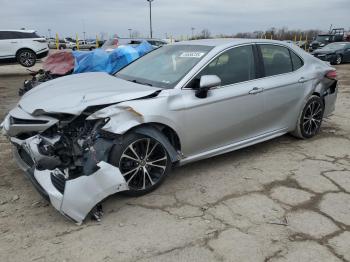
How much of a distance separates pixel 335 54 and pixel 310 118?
1656 centimetres

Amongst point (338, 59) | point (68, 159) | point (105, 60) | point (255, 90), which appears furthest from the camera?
point (338, 59)

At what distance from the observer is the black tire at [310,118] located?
17.6 ft

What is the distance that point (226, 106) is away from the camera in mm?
4242

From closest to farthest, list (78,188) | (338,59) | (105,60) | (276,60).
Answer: (78,188) < (276,60) < (105,60) < (338,59)

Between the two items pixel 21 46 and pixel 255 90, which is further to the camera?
pixel 21 46

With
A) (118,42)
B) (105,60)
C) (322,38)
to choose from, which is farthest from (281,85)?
(322,38)

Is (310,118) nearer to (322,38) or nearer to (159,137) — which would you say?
(159,137)

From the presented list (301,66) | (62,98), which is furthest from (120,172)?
(301,66)

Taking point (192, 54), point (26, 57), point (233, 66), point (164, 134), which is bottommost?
point (26, 57)

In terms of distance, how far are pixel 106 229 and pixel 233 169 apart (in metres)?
1.92

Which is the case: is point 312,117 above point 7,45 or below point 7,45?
below

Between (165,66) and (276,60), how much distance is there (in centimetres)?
164

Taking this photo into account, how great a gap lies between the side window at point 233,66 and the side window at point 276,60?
262 mm

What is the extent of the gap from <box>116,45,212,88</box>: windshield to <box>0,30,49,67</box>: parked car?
1247 centimetres
